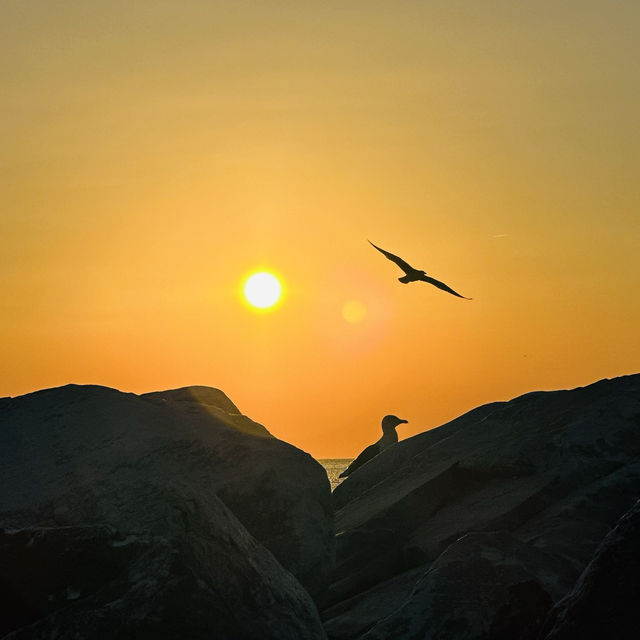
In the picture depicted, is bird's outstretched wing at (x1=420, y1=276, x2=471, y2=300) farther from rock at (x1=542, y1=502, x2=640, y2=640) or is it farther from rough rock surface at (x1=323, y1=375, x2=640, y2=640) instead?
rock at (x1=542, y1=502, x2=640, y2=640)

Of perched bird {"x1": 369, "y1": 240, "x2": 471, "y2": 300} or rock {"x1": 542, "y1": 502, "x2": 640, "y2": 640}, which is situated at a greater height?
perched bird {"x1": 369, "y1": 240, "x2": 471, "y2": 300}

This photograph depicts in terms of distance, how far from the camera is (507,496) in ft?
45.4

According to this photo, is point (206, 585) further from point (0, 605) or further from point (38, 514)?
point (38, 514)

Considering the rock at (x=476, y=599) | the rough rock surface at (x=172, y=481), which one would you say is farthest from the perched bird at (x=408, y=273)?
the rock at (x=476, y=599)

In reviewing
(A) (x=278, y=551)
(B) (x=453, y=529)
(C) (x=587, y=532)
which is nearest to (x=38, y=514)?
(A) (x=278, y=551)

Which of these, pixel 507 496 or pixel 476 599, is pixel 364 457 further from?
pixel 476 599

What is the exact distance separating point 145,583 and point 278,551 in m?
4.48

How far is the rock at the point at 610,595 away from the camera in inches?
314

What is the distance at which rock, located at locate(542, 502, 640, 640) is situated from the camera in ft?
26.2

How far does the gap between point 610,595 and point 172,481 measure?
4898 millimetres

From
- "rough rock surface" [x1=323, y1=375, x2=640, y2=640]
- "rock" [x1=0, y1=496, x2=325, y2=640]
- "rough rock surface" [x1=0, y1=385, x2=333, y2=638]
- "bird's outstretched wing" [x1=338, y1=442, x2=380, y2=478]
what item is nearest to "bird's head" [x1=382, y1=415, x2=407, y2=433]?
"bird's outstretched wing" [x1=338, y1=442, x2=380, y2=478]

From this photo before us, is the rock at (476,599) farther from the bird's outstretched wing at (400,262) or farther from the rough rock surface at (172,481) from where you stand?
the bird's outstretched wing at (400,262)

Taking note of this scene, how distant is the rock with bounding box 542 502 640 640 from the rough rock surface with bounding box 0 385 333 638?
2.46m

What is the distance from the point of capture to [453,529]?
1352cm
